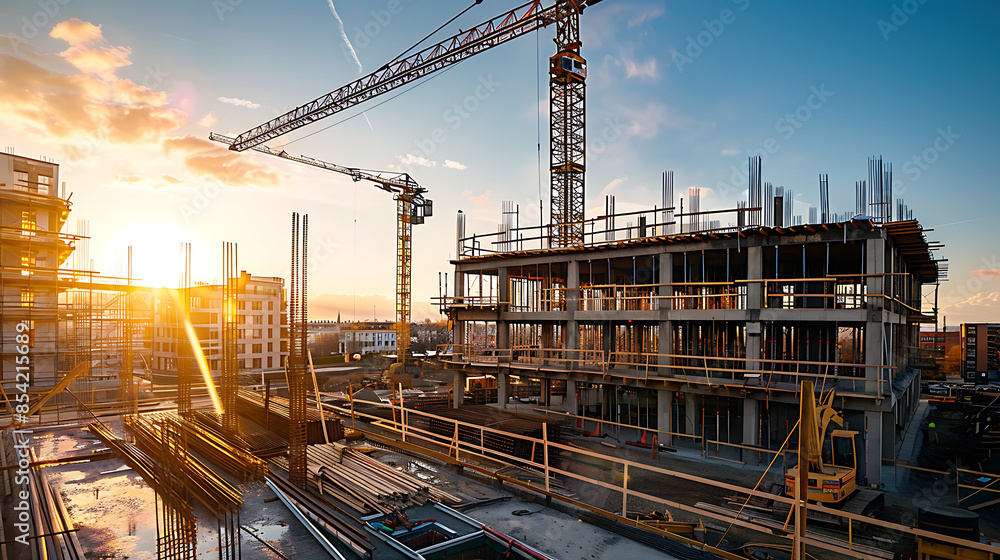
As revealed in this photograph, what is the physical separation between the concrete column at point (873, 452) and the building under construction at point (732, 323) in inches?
1.5

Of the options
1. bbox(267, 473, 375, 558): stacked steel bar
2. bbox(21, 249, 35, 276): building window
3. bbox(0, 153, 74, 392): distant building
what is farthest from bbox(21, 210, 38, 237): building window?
bbox(267, 473, 375, 558): stacked steel bar

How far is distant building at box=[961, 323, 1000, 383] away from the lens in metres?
53.2

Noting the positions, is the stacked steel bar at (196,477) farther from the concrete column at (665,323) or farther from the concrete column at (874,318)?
the concrete column at (874,318)

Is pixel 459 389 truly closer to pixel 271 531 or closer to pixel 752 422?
pixel 752 422

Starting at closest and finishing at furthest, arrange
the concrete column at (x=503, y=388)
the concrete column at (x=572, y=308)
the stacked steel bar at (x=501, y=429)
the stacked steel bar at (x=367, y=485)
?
the stacked steel bar at (x=367, y=485), the stacked steel bar at (x=501, y=429), the concrete column at (x=572, y=308), the concrete column at (x=503, y=388)

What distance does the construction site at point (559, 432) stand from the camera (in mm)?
8461

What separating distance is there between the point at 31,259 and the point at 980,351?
80.2 metres

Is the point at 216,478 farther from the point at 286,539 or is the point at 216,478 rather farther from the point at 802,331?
the point at 802,331

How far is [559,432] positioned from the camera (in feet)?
57.1

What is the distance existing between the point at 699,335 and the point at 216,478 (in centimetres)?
2014

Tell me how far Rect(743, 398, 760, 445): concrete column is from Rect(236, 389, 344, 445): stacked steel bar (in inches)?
539

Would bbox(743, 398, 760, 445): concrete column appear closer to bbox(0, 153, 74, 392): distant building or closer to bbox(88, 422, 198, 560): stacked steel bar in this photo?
bbox(88, 422, 198, 560): stacked steel bar

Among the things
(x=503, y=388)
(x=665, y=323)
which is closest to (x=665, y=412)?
(x=665, y=323)

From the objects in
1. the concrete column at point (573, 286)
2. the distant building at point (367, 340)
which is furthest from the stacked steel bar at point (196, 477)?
the distant building at point (367, 340)
